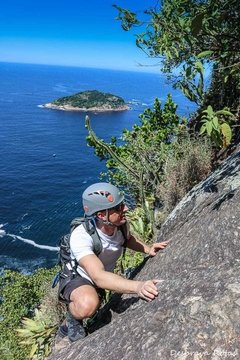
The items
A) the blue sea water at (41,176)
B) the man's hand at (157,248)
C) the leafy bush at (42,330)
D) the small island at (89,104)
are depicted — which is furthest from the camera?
the small island at (89,104)

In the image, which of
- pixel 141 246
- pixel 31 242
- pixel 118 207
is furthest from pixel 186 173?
pixel 31 242

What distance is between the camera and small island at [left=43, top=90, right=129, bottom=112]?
563ft

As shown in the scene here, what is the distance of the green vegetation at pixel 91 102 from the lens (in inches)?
6895

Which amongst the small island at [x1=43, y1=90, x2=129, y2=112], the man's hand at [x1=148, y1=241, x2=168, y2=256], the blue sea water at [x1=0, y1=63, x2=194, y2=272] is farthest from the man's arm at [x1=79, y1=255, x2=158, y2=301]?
the small island at [x1=43, y1=90, x2=129, y2=112]

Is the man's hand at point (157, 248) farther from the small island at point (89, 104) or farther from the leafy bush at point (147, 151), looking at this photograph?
the small island at point (89, 104)

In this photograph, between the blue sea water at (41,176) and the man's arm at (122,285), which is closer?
the man's arm at (122,285)

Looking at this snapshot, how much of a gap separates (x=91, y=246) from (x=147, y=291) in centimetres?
95

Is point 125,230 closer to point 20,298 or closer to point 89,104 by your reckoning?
point 20,298

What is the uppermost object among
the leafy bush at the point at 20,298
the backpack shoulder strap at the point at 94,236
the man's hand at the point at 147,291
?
the backpack shoulder strap at the point at 94,236

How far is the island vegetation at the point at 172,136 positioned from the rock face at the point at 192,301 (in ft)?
3.98

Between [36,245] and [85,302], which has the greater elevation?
[85,302]

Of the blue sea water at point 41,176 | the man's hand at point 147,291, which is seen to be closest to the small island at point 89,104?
the blue sea water at point 41,176

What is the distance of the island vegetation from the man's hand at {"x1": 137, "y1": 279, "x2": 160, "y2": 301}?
1774 millimetres

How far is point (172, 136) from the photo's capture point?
1648 centimetres
